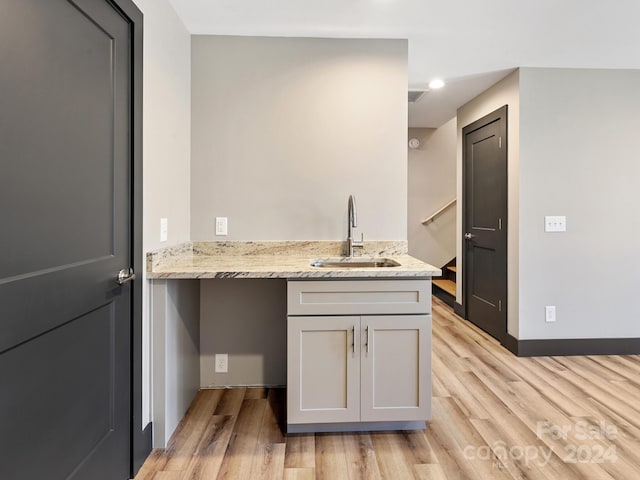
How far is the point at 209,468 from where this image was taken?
166 cm

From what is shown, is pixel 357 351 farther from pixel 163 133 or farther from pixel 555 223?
pixel 555 223

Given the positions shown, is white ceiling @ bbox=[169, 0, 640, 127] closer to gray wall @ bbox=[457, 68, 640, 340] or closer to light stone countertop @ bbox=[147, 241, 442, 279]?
gray wall @ bbox=[457, 68, 640, 340]

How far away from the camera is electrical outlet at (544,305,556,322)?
3.06 m

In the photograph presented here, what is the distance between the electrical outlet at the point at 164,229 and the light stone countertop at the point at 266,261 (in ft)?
0.22

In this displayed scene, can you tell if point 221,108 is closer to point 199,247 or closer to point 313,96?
point 313,96

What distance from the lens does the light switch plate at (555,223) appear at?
3.04 metres

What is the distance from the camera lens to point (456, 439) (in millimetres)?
1884

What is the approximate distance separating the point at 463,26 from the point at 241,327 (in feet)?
7.85

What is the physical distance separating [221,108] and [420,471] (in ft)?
7.58

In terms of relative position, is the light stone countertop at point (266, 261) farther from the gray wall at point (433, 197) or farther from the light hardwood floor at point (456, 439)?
the gray wall at point (433, 197)

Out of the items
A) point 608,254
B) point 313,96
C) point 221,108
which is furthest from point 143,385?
point 608,254

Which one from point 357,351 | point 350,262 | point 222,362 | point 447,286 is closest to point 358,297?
point 357,351

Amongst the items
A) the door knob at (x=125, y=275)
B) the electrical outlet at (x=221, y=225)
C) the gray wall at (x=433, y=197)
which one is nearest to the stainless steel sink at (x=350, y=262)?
the electrical outlet at (x=221, y=225)

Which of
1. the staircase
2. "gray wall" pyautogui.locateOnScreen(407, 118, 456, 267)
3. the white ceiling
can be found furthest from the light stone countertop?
"gray wall" pyautogui.locateOnScreen(407, 118, 456, 267)
